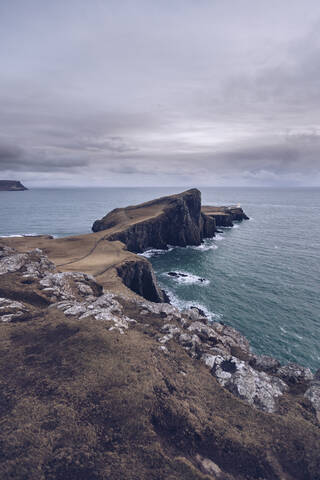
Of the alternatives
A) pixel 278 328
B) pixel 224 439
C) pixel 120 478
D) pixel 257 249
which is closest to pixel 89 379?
pixel 120 478

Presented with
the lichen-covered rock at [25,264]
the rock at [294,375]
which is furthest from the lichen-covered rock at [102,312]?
the rock at [294,375]

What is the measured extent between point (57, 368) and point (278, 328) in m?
39.0

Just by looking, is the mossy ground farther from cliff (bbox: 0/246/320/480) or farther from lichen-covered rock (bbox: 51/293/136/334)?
lichen-covered rock (bbox: 51/293/136/334)

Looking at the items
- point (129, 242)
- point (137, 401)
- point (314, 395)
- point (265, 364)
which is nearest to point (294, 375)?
point (265, 364)

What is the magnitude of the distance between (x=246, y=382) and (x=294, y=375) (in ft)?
20.2

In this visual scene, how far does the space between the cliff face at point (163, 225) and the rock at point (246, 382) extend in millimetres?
62512

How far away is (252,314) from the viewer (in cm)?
4356

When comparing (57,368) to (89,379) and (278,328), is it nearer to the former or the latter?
(89,379)

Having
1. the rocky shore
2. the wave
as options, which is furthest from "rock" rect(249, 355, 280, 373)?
the wave

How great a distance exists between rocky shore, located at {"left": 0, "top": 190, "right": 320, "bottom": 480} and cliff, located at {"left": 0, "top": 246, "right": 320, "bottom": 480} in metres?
0.05

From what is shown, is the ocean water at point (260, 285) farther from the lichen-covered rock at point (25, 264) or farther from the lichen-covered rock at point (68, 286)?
the lichen-covered rock at point (25, 264)

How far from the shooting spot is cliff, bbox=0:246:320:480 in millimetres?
10164

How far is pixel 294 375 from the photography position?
19172 mm

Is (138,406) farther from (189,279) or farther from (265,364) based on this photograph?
(189,279)
